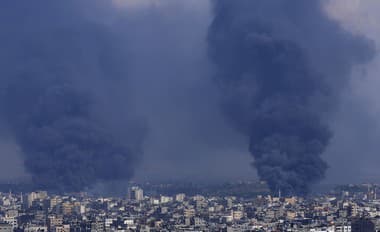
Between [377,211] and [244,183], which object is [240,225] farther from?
[244,183]

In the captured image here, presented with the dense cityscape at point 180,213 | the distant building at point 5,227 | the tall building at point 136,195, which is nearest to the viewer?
the distant building at point 5,227

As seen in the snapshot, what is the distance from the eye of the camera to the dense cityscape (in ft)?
189

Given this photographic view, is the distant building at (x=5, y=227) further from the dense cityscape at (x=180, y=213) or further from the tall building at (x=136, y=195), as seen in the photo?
the tall building at (x=136, y=195)

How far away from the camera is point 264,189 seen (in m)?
90.2

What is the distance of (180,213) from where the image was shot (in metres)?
71.8

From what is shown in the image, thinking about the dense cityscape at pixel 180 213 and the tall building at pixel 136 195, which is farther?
the tall building at pixel 136 195

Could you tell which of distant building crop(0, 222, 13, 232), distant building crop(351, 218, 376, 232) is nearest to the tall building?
distant building crop(0, 222, 13, 232)

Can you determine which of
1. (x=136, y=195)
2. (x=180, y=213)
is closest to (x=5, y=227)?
(x=180, y=213)

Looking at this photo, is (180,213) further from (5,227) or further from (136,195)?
(136,195)

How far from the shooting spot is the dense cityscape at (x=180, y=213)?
5775 cm

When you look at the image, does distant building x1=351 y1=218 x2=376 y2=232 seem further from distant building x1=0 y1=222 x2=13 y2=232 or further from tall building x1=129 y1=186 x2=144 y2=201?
tall building x1=129 y1=186 x2=144 y2=201

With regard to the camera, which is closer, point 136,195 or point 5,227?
point 5,227

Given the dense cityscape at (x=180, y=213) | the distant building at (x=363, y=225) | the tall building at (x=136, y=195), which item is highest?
the tall building at (x=136, y=195)

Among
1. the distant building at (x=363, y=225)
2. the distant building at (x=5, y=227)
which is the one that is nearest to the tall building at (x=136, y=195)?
the distant building at (x=5, y=227)
